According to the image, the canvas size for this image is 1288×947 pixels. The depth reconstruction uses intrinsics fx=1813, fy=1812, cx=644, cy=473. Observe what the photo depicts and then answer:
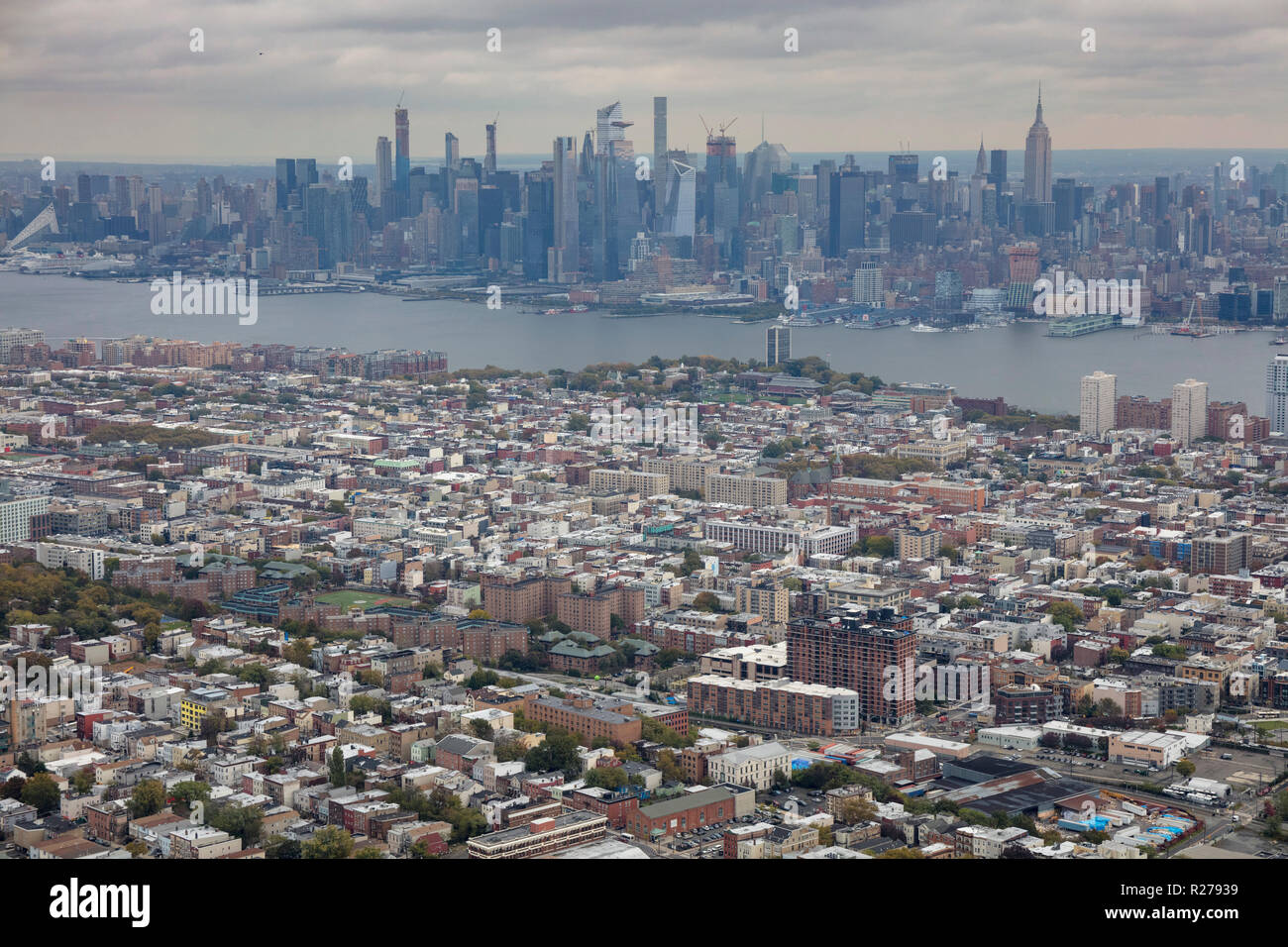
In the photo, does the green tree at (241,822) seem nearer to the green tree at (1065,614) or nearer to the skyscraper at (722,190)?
the green tree at (1065,614)

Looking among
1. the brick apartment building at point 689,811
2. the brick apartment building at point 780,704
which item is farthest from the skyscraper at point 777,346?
the brick apartment building at point 689,811

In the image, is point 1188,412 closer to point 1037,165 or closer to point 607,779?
point 607,779

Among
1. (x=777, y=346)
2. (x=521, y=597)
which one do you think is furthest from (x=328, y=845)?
(x=777, y=346)

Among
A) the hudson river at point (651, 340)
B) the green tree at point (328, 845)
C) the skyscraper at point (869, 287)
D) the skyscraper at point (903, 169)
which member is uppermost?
the skyscraper at point (903, 169)

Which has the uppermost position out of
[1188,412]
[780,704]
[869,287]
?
[869,287]

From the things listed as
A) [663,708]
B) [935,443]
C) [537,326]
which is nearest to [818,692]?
[663,708]

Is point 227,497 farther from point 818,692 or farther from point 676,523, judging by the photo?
point 818,692
